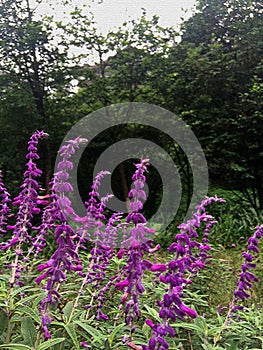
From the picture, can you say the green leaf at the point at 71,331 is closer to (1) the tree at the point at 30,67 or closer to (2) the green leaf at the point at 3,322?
(2) the green leaf at the point at 3,322

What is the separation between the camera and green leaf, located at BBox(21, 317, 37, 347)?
192 centimetres

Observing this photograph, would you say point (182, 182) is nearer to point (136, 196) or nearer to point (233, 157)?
point (233, 157)

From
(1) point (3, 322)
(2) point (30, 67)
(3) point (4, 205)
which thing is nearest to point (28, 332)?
(1) point (3, 322)

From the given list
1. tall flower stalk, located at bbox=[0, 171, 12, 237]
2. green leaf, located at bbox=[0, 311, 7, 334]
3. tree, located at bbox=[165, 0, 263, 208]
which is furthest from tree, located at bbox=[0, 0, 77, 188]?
green leaf, located at bbox=[0, 311, 7, 334]

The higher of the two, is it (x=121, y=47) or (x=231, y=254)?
(x=121, y=47)

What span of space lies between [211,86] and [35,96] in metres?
4.03

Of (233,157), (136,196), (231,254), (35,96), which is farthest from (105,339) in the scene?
(233,157)

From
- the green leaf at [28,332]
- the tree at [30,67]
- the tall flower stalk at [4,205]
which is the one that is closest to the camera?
the green leaf at [28,332]

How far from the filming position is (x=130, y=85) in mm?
9891

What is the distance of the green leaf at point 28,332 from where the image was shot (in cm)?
192

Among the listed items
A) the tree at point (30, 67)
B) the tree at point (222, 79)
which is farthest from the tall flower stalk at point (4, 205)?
the tree at point (222, 79)

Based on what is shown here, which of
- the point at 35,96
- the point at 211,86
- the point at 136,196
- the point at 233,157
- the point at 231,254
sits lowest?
the point at 231,254

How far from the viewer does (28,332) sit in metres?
1.95

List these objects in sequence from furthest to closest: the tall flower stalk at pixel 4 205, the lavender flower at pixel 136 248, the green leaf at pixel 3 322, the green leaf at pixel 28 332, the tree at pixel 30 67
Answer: the tree at pixel 30 67
the tall flower stalk at pixel 4 205
the green leaf at pixel 3 322
the green leaf at pixel 28 332
the lavender flower at pixel 136 248
